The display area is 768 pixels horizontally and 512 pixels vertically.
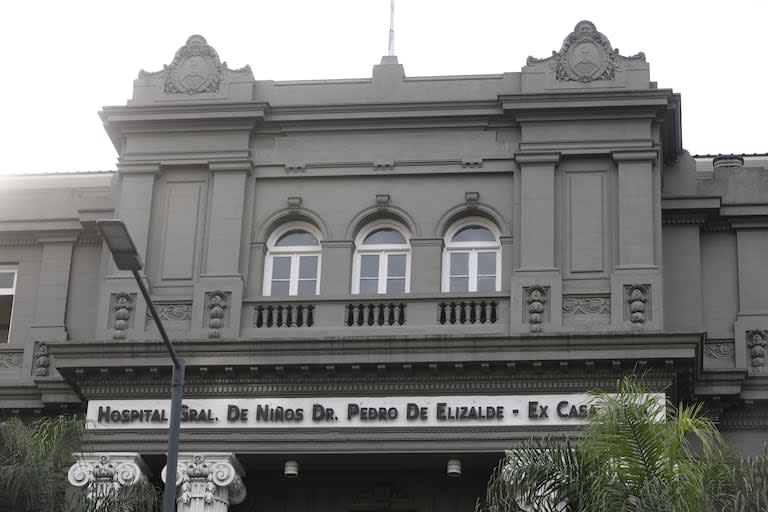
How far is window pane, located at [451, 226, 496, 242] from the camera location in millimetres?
35594

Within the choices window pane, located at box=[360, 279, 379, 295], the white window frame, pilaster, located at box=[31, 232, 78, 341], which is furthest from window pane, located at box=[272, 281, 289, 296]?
the white window frame

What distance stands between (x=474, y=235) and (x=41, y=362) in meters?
9.34

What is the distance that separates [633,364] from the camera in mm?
32469

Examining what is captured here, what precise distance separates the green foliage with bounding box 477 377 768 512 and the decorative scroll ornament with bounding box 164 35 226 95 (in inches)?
512

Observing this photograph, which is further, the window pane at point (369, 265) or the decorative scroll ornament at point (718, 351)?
the window pane at point (369, 265)

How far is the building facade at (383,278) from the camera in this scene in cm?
3300

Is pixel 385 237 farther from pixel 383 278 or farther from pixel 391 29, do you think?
pixel 391 29

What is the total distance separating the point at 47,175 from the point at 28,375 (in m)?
6.17

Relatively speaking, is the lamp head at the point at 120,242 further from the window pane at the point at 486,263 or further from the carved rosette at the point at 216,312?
the window pane at the point at 486,263

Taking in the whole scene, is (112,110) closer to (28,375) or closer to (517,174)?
(28,375)

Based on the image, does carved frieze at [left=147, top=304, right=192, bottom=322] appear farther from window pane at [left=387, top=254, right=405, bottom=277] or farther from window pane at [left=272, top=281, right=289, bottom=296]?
window pane at [left=387, top=254, right=405, bottom=277]

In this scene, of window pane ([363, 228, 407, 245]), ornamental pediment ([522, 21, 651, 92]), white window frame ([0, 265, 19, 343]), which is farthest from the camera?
white window frame ([0, 265, 19, 343])

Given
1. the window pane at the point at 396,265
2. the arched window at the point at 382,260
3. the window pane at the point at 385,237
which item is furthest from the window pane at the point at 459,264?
the window pane at the point at 385,237

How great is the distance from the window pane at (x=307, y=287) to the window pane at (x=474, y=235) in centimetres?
296
